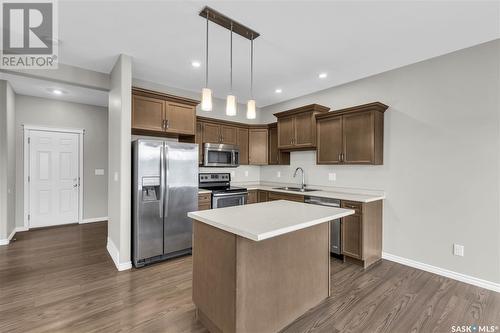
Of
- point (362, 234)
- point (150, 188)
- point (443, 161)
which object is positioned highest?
point (443, 161)

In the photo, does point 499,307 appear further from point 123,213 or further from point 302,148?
point 123,213

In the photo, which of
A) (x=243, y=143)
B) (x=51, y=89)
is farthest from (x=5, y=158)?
(x=243, y=143)

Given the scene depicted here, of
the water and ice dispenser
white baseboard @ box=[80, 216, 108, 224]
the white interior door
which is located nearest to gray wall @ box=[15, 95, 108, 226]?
white baseboard @ box=[80, 216, 108, 224]

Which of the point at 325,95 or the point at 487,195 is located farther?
the point at 325,95

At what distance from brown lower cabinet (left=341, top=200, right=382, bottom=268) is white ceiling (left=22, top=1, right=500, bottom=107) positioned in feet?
6.63

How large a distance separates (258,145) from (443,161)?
10.5 feet

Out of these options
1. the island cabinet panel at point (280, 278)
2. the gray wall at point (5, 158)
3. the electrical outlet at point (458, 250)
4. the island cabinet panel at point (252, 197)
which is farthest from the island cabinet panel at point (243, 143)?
the gray wall at point (5, 158)

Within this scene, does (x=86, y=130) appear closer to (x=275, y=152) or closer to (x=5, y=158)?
(x=5, y=158)

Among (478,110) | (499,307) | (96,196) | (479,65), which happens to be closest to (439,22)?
(479,65)

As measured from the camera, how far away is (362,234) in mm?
3139

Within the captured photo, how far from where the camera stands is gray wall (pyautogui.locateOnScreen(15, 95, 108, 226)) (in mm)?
4641

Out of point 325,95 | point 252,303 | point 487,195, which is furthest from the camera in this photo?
point 325,95

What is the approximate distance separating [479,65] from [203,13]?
125 inches

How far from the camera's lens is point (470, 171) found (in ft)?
9.02
